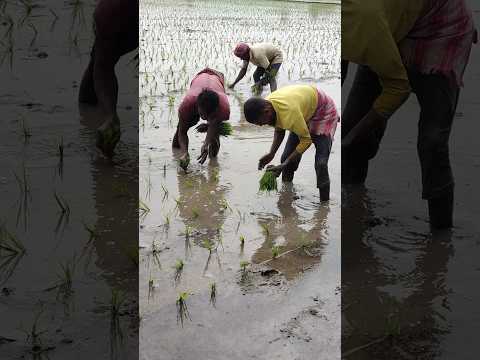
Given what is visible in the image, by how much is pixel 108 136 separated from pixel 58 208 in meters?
0.71

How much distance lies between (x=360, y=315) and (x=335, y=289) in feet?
0.85

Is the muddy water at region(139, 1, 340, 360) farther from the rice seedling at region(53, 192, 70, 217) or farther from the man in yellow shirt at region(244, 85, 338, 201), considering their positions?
the rice seedling at region(53, 192, 70, 217)

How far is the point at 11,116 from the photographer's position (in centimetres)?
578

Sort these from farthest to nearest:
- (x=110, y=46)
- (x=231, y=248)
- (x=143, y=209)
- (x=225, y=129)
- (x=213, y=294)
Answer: (x=225, y=129)
(x=110, y=46)
(x=143, y=209)
(x=231, y=248)
(x=213, y=294)

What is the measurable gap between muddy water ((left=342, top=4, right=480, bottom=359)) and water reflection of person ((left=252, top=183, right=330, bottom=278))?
145mm

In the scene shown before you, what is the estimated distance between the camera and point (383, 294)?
11.6 ft

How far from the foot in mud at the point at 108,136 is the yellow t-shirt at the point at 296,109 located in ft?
2.94

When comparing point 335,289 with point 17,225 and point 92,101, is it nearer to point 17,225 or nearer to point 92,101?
point 17,225

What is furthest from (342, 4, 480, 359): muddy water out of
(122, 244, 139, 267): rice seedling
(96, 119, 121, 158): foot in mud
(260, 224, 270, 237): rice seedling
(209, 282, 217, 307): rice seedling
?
(96, 119, 121, 158): foot in mud

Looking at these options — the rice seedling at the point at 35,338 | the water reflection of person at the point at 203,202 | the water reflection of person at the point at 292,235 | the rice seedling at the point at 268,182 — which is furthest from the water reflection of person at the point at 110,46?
the rice seedling at the point at 35,338

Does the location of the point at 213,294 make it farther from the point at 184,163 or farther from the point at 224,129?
the point at 224,129

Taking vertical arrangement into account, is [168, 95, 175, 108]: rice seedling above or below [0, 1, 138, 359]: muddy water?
above

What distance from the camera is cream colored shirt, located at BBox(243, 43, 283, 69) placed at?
7.84 meters

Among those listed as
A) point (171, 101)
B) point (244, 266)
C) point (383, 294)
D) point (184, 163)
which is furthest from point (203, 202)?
point (171, 101)
